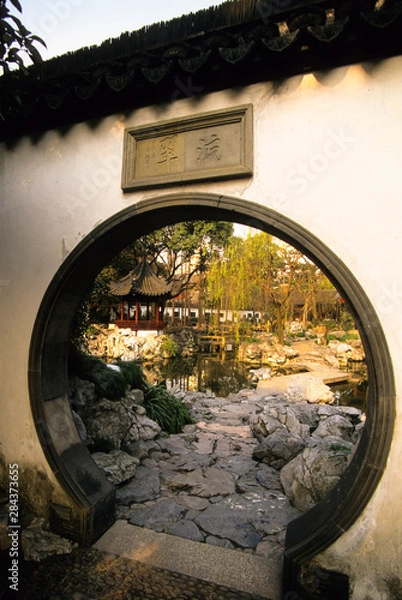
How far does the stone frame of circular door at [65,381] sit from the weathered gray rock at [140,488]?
37 cm

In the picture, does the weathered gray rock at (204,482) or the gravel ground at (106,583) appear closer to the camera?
the gravel ground at (106,583)

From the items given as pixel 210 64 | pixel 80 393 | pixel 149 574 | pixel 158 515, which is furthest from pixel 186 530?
pixel 210 64

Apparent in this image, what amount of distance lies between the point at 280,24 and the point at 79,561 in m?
3.95

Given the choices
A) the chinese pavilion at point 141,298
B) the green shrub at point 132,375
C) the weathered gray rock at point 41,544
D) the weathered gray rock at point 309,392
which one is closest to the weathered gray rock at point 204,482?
the weathered gray rock at point 41,544

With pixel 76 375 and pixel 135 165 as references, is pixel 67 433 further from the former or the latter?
pixel 135 165

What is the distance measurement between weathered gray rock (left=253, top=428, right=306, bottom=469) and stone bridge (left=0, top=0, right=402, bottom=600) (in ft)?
5.34

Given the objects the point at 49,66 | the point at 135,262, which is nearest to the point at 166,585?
the point at 49,66

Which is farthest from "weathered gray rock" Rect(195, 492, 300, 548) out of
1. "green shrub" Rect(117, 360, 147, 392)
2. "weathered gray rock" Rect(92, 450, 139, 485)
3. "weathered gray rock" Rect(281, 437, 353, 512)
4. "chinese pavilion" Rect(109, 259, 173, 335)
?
"chinese pavilion" Rect(109, 259, 173, 335)

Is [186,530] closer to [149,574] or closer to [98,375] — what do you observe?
[149,574]

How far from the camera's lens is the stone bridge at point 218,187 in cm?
188

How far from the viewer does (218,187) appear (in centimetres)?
230

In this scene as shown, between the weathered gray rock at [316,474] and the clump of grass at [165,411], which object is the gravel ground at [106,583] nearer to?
the weathered gray rock at [316,474]

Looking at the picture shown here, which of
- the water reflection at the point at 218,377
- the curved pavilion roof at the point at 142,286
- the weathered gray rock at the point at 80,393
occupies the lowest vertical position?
the water reflection at the point at 218,377

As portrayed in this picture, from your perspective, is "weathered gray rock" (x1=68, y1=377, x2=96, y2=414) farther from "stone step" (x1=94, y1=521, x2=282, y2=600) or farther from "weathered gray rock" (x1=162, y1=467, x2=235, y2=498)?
"stone step" (x1=94, y1=521, x2=282, y2=600)
